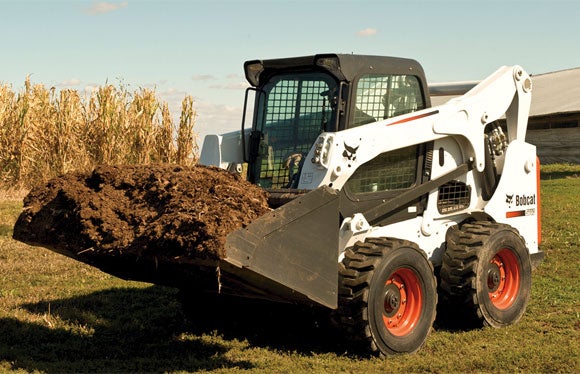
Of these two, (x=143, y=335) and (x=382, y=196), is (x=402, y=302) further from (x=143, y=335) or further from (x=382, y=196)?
(x=143, y=335)

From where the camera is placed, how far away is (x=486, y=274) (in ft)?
26.2

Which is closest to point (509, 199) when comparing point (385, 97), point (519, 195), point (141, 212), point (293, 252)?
point (519, 195)

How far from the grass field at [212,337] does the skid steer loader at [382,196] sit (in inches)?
13.1

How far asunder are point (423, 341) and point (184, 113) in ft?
52.3

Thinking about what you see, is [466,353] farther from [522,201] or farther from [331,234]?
[522,201]

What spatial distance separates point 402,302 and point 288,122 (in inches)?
78.3

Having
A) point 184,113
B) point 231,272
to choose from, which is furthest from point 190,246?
point 184,113

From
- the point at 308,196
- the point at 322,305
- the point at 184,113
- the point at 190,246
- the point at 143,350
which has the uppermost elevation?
the point at 184,113

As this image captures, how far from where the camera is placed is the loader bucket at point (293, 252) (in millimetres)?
5938

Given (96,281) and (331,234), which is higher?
(331,234)

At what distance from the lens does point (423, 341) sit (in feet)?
24.1

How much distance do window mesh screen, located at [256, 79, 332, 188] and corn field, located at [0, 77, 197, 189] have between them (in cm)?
1392

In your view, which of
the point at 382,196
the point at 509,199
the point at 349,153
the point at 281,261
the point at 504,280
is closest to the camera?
the point at 281,261

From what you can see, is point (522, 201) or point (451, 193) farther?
point (522, 201)
